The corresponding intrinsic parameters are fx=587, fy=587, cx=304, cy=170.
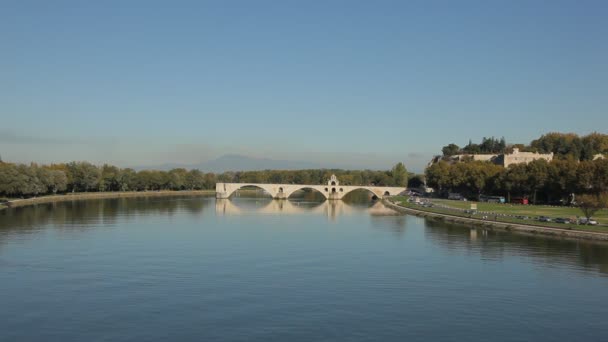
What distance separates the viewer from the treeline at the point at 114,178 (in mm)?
88944

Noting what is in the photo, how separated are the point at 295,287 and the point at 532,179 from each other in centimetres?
6415

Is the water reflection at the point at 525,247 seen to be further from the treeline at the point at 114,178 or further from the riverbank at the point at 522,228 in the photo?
the treeline at the point at 114,178

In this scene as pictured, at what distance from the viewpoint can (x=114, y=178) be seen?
413ft

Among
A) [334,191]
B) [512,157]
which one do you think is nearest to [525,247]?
[512,157]

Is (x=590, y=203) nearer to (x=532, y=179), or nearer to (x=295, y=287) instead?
(x=532, y=179)

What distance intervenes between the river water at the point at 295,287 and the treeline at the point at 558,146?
7400cm

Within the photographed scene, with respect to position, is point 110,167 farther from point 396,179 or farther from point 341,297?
point 341,297

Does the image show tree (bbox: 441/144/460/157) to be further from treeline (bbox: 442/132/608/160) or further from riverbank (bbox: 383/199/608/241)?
riverbank (bbox: 383/199/608/241)

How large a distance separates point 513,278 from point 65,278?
79.5 feet

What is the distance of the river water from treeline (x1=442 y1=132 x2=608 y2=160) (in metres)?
74.0

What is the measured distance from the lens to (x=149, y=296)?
27.2 metres

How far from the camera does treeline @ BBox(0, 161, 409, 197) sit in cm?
8894

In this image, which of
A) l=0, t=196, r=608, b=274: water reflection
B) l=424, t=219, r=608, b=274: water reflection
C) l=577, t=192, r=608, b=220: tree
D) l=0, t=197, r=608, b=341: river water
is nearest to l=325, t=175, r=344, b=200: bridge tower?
l=0, t=196, r=608, b=274: water reflection

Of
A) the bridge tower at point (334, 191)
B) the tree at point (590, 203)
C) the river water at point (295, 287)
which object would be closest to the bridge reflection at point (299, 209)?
the bridge tower at point (334, 191)
